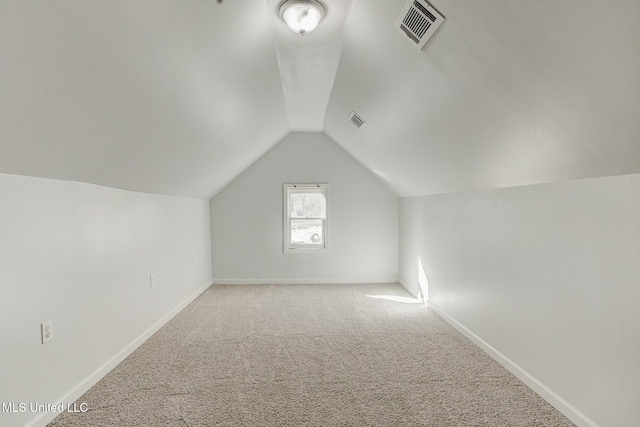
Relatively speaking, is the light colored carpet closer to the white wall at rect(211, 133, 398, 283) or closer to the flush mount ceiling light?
the white wall at rect(211, 133, 398, 283)

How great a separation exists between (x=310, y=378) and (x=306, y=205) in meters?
3.56

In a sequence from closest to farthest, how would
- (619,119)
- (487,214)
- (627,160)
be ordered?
(619,119)
(627,160)
(487,214)

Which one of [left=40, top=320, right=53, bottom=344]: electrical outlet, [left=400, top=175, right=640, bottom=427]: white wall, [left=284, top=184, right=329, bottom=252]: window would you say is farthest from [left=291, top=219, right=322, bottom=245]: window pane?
[left=40, top=320, right=53, bottom=344]: electrical outlet

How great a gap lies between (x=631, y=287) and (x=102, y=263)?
9.91 ft

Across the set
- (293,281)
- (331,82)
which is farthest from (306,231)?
(331,82)

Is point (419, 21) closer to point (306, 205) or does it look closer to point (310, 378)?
point (310, 378)

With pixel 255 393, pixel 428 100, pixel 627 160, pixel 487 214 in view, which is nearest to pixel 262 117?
pixel 428 100

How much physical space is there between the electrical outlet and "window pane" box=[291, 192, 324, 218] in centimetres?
402

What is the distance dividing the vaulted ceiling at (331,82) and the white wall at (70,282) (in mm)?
173

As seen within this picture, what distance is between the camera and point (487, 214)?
3.01m

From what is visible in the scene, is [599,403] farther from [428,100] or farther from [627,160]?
[428,100]

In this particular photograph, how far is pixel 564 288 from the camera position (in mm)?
2105

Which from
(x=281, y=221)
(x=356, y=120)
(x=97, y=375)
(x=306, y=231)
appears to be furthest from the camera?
(x=306, y=231)

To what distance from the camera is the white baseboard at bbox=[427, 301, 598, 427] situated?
77.3 inches
